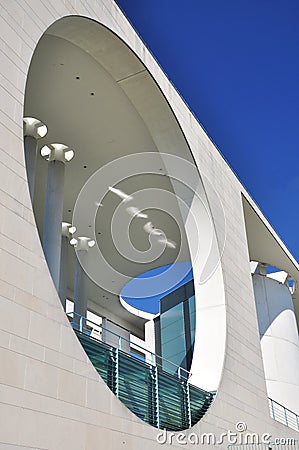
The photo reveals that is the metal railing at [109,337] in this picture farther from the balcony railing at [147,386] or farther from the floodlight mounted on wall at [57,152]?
the floodlight mounted on wall at [57,152]

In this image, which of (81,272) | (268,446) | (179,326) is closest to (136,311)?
(81,272)

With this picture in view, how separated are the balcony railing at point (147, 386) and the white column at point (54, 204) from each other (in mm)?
3066

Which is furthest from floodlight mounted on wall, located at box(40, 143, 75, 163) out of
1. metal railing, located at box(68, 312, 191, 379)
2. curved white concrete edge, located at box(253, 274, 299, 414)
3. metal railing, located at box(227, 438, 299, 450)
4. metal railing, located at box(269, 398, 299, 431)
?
curved white concrete edge, located at box(253, 274, 299, 414)

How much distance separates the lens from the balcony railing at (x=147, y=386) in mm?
8883

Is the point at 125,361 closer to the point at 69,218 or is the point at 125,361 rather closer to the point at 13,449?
the point at 13,449

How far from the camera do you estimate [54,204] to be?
44.7 feet

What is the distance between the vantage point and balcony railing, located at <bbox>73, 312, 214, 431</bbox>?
29.1ft

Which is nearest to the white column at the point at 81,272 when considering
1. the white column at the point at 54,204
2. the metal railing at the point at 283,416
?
the white column at the point at 54,204

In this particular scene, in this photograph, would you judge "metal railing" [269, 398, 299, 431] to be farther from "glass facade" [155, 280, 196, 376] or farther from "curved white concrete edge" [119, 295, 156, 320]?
"curved white concrete edge" [119, 295, 156, 320]

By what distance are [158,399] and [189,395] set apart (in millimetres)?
1332

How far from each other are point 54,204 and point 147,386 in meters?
5.58

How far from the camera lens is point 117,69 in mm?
12461

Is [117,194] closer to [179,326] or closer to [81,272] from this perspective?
[81,272]

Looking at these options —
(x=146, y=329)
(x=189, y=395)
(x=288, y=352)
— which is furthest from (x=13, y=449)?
(x=146, y=329)
